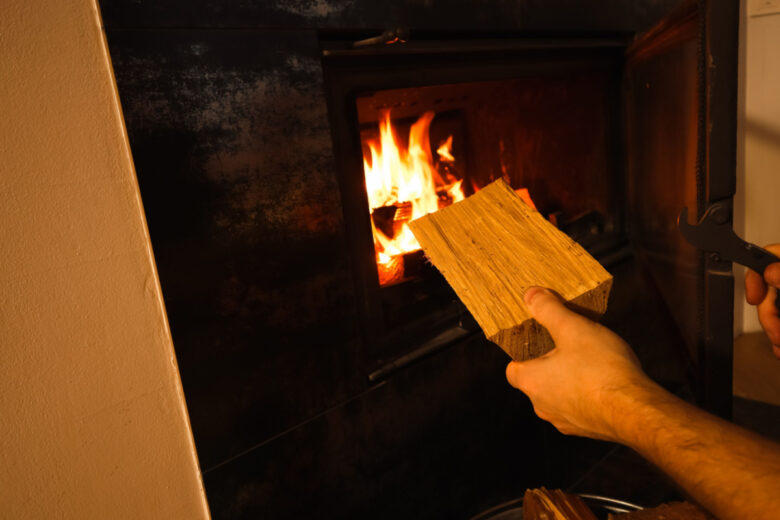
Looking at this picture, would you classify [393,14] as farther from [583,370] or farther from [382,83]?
[583,370]

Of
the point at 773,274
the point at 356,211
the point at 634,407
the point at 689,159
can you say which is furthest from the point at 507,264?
the point at 689,159

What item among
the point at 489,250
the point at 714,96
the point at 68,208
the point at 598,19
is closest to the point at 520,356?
the point at 489,250

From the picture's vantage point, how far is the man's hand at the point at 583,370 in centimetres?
84

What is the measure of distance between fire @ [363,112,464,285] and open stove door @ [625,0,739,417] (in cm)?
68

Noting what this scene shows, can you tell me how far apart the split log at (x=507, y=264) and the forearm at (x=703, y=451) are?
190 mm

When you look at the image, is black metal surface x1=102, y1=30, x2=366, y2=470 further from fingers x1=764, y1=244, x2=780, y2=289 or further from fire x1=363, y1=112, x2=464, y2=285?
fingers x1=764, y1=244, x2=780, y2=289

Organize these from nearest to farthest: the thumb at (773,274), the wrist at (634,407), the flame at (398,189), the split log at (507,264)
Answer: the wrist at (634,407) → the split log at (507,264) → the thumb at (773,274) → the flame at (398,189)

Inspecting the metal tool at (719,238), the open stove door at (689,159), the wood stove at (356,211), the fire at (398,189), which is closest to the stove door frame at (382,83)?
the wood stove at (356,211)

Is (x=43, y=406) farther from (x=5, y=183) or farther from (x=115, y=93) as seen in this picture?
(x=115, y=93)

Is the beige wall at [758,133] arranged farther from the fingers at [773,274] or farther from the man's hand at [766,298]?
the fingers at [773,274]

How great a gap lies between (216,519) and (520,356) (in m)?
0.76

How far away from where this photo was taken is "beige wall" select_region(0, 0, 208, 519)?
2.89 feet

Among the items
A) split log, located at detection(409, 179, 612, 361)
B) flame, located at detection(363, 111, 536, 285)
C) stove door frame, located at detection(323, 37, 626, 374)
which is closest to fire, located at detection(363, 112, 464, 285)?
flame, located at detection(363, 111, 536, 285)

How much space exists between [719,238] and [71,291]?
1.30m
